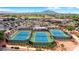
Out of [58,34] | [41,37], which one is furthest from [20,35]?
[58,34]

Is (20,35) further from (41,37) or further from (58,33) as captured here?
(58,33)

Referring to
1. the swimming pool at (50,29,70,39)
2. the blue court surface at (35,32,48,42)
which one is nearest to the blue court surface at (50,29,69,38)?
the swimming pool at (50,29,70,39)

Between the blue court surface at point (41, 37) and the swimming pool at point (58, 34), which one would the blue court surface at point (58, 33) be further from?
the blue court surface at point (41, 37)

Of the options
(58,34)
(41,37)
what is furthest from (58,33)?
(41,37)

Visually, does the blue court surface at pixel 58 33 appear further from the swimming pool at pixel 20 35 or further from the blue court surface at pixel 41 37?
the swimming pool at pixel 20 35

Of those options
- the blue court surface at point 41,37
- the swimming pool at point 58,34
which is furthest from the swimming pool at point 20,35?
the swimming pool at point 58,34

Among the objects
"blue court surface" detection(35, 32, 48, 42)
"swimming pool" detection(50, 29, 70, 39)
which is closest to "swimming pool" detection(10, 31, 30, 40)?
"blue court surface" detection(35, 32, 48, 42)

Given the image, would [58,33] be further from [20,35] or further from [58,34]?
[20,35]

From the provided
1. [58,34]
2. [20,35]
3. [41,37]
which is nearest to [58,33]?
[58,34]

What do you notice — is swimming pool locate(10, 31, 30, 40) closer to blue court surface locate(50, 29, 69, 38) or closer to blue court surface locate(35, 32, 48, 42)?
blue court surface locate(35, 32, 48, 42)
